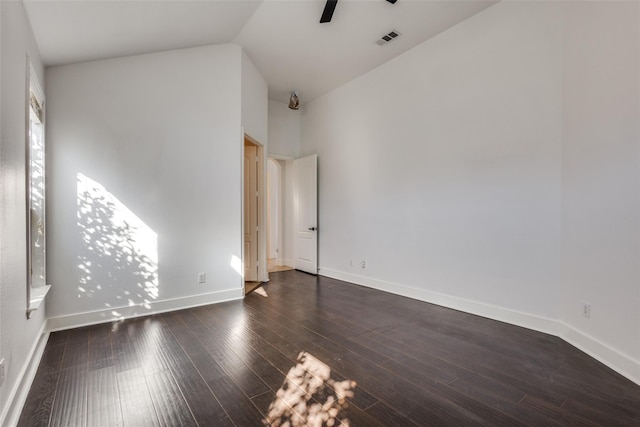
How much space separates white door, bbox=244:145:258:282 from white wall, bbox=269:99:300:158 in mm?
1063

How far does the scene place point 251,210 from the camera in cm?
502

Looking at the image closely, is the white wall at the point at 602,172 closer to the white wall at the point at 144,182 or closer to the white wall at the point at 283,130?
the white wall at the point at 144,182

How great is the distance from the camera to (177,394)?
1910 millimetres

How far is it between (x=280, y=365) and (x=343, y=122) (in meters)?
4.16

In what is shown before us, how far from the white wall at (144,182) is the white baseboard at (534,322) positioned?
2.28 m

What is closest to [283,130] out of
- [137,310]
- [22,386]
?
[137,310]

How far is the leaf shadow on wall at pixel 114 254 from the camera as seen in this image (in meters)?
3.09

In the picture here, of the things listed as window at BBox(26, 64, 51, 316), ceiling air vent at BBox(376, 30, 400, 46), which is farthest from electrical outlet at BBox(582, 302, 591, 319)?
window at BBox(26, 64, 51, 316)

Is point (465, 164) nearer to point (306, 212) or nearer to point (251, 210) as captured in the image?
point (306, 212)

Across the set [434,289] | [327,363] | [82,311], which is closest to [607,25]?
[434,289]

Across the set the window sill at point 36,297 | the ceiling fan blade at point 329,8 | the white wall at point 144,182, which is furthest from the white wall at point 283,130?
the window sill at point 36,297

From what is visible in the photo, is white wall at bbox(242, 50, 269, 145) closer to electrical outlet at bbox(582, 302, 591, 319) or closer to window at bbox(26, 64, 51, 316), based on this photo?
window at bbox(26, 64, 51, 316)

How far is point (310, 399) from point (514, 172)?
9.52 feet

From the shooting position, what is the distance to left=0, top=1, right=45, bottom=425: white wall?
1.62 meters
